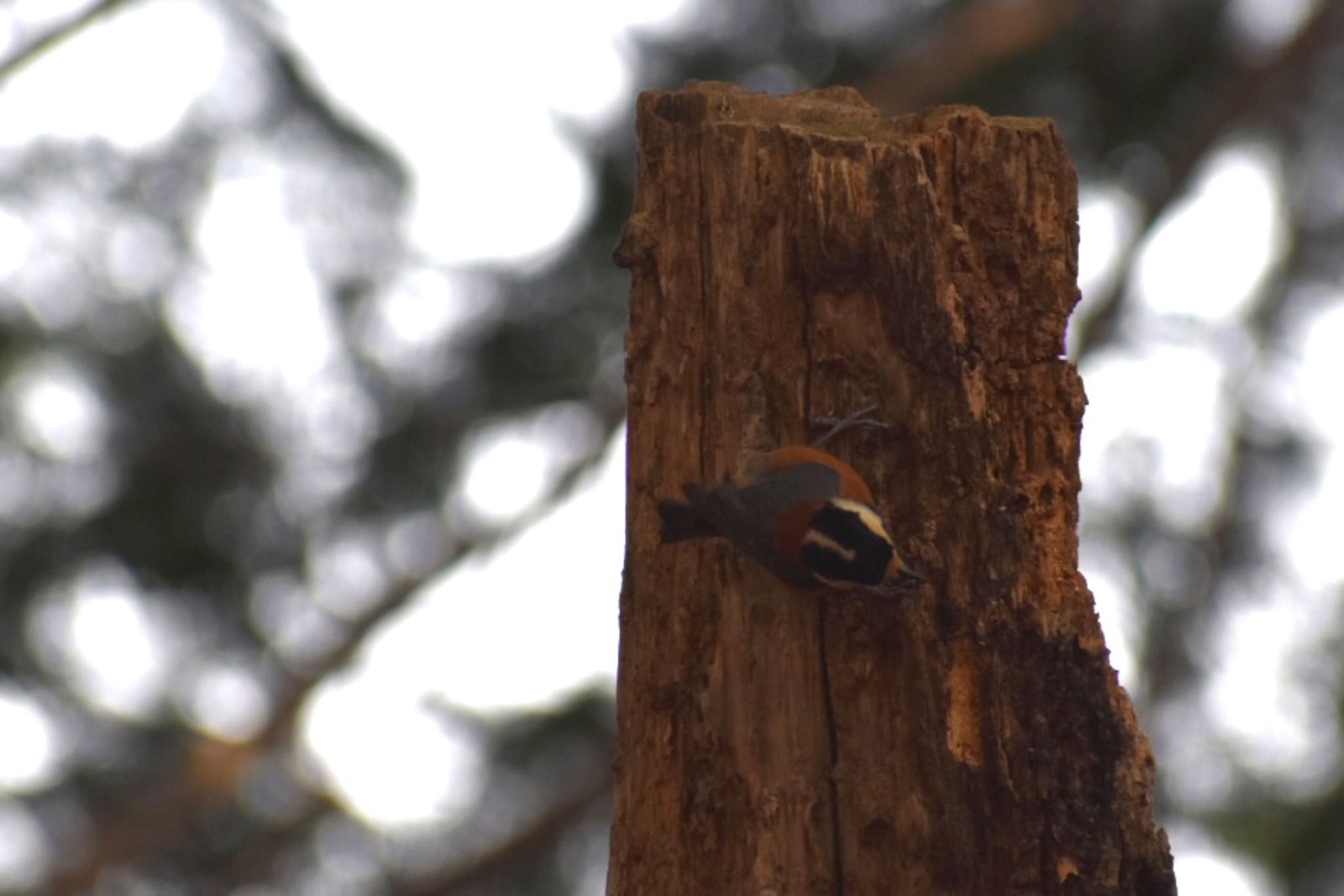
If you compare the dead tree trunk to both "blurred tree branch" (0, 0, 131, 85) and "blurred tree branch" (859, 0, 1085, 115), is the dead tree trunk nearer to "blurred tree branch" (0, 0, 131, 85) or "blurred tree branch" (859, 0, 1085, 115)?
"blurred tree branch" (859, 0, 1085, 115)

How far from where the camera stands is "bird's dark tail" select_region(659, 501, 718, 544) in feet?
8.90

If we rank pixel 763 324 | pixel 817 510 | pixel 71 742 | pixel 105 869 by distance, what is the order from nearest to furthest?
pixel 817 510 < pixel 763 324 < pixel 105 869 < pixel 71 742

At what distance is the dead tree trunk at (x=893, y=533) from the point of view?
2.52m

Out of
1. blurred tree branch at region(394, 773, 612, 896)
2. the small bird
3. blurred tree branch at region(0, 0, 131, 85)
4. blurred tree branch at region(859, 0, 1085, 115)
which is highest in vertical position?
blurred tree branch at region(859, 0, 1085, 115)

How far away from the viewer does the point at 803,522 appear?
261 centimetres

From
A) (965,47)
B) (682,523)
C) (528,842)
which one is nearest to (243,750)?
(528,842)

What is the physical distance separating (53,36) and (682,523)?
500cm

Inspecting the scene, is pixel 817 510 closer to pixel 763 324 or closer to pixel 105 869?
pixel 763 324

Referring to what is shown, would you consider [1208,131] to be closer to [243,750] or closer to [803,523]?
[243,750]

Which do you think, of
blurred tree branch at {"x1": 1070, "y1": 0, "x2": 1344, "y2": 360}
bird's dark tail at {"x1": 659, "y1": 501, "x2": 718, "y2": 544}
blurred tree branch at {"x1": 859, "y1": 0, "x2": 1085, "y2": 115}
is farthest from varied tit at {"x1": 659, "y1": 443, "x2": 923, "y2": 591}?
blurred tree branch at {"x1": 1070, "y1": 0, "x2": 1344, "y2": 360}

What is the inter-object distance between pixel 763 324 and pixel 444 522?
187 inches

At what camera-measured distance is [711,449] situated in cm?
285

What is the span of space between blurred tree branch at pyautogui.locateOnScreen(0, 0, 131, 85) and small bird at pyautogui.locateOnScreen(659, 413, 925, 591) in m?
4.82

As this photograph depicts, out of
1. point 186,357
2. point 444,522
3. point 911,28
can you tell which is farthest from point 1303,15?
point 186,357
